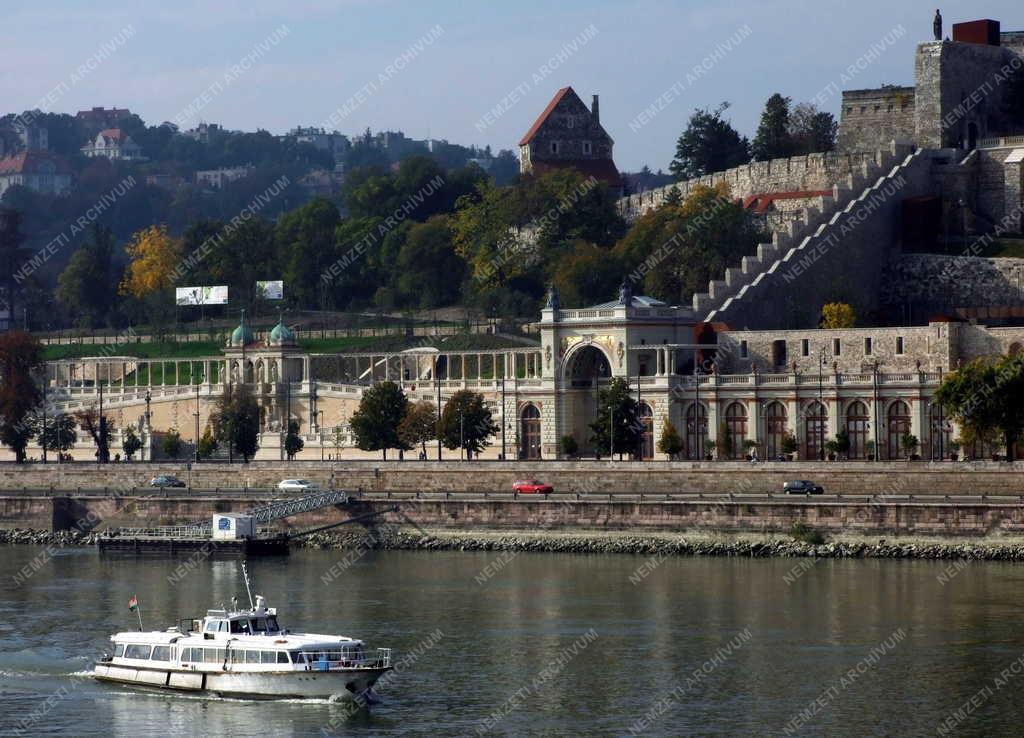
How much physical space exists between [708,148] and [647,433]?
49.1 meters

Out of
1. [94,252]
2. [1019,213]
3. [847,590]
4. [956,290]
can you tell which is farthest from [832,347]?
[94,252]

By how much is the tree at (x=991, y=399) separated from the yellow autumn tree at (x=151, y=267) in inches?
3631

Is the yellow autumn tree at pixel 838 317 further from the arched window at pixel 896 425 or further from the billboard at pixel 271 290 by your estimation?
the billboard at pixel 271 290

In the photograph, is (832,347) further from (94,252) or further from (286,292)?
(94,252)

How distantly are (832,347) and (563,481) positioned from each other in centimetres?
1593

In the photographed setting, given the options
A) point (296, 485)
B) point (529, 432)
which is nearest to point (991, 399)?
point (529, 432)

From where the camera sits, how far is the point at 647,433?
4569 inches

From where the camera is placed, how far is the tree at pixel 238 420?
406 ft

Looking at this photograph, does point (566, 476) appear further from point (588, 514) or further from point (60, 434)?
point (60, 434)

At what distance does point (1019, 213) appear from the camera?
13488 centimetres

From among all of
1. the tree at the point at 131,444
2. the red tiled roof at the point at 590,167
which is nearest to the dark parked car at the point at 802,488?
the tree at the point at 131,444

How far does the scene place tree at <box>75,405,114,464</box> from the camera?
12888cm

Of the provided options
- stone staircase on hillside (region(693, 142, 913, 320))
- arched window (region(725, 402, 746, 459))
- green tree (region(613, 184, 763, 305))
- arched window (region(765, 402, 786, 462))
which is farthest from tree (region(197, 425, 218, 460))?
arched window (region(765, 402, 786, 462))

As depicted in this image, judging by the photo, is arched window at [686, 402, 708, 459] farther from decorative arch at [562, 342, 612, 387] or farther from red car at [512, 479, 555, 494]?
red car at [512, 479, 555, 494]
